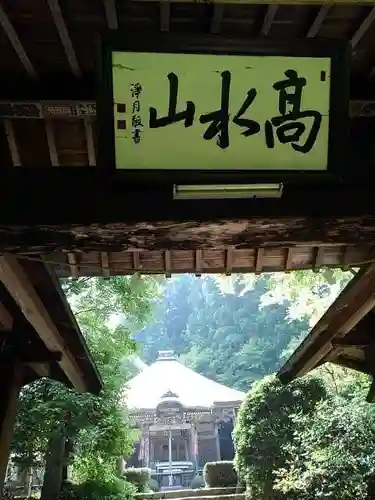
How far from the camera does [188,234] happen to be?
2.29 metres

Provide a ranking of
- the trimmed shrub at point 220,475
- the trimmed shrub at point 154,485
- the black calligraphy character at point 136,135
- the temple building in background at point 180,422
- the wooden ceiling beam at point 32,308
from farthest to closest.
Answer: the temple building in background at point 180,422
the trimmed shrub at point 154,485
the trimmed shrub at point 220,475
the wooden ceiling beam at point 32,308
the black calligraphy character at point 136,135

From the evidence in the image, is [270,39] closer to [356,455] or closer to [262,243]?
[262,243]

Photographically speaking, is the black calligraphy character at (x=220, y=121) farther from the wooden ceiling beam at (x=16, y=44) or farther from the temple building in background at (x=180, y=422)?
the temple building in background at (x=180, y=422)

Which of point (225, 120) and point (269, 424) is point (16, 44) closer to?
point (225, 120)

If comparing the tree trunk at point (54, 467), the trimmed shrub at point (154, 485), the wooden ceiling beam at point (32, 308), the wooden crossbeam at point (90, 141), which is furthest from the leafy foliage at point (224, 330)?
the wooden crossbeam at point (90, 141)

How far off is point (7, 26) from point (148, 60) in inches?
23.2

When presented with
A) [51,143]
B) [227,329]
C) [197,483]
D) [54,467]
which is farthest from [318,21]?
[227,329]

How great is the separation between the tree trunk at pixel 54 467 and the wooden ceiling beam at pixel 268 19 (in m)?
8.92

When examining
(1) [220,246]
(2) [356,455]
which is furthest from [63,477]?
(1) [220,246]

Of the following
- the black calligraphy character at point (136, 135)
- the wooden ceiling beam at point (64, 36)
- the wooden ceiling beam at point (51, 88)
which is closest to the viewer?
the wooden ceiling beam at point (64, 36)

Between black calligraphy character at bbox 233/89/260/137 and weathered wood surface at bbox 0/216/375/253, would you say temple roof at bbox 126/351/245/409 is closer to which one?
weathered wood surface at bbox 0/216/375/253

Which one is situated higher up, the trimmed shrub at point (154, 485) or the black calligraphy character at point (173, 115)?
the black calligraphy character at point (173, 115)

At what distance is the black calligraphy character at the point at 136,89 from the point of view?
6.69ft

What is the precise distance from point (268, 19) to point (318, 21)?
0.68 feet
